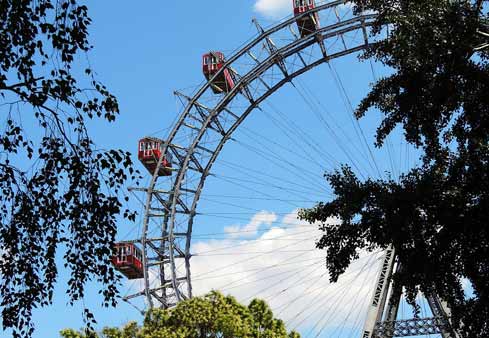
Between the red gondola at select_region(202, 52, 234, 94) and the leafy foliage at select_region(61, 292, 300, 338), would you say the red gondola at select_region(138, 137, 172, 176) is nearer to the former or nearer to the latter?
the red gondola at select_region(202, 52, 234, 94)

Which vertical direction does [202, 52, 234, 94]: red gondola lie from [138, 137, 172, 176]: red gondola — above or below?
above

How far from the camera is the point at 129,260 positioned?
42750 mm

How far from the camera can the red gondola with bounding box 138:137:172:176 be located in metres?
44.7

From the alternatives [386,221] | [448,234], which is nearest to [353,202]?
[386,221]

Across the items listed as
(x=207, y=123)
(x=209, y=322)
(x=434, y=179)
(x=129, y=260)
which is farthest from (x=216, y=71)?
(x=434, y=179)

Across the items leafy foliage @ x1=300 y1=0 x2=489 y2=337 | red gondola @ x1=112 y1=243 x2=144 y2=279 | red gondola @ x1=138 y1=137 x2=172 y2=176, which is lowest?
leafy foliage @ x1=300 y1=0 x2=489 y2=337

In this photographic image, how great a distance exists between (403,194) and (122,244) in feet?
98.1

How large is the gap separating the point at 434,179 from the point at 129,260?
2941 cm

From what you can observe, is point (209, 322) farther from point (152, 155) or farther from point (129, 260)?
point (152, 155)

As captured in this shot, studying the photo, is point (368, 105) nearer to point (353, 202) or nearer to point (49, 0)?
point (353, 202)

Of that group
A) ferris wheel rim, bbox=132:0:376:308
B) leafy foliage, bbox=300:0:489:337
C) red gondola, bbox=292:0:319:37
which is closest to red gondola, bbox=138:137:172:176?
ferris wheel rim, bbox=132:0:376:308

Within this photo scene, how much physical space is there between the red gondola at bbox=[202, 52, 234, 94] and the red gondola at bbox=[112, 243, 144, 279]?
10239 mm

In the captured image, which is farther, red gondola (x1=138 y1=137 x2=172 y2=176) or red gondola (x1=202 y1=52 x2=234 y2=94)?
red gondola (x1=138 y1=137 x2=172 y2=176)

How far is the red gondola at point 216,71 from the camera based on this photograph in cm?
4334
